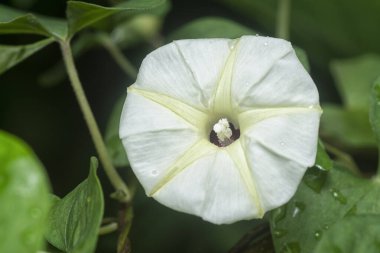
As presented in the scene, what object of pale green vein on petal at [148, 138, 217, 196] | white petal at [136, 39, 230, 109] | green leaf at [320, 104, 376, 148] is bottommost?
green leaf at [320, 104, 376, 148]

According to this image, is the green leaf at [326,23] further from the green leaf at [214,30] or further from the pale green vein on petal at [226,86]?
the pale green vein on petal at [226,86]

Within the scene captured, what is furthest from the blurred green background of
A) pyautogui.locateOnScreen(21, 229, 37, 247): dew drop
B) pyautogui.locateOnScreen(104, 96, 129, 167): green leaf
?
pyautogui.locateOnScreen(21, 229, 37, 247): dew drop

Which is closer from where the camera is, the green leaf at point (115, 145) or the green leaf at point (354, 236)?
the green leaf at point (354, 236)

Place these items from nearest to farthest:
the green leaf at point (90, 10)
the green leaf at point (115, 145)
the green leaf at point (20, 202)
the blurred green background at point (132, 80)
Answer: the green leaf at point (20, 202), the green leaf at point (90, 10), the green leaf at point (115, 145), the blurred green background at point (132, 80)

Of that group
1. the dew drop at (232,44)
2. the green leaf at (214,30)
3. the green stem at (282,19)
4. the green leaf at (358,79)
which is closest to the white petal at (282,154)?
the dew drop at (232,44)

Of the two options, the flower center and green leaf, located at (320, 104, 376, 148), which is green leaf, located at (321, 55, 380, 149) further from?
the flower center

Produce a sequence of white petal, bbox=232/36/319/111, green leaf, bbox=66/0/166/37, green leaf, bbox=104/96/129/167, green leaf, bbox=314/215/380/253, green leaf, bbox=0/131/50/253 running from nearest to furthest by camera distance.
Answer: green leaf, bbox=0/131/50/253 < green leaf, bbox=314/215/380/253 < white petal, bbox=232/36/319/111 < green leaf, bbox=66/0/166/37 < green leaf, bbox=104/96/129/167

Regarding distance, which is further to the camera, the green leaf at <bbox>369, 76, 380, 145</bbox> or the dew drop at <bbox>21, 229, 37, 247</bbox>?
the green leaf at <bbox>369, 76, 380, 145</bbox>
